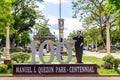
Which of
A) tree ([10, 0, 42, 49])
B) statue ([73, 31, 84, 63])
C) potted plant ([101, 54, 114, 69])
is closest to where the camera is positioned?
statue ([73, 31, 84, 63])

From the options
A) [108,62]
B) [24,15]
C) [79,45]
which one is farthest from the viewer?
[24,15]

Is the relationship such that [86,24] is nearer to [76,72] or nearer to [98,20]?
[98,20]

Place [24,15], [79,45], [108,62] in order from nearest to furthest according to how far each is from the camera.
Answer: [79,45]
[108,62]
[24,15]

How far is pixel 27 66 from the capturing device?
2469 centimetres

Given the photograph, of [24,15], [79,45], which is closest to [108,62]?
[79,45]

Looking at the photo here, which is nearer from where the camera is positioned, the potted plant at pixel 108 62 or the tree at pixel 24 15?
the potted plant at pixel 108 62

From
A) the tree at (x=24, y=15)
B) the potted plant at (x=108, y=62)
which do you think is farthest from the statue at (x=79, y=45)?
the tree at (x=24, y=15)

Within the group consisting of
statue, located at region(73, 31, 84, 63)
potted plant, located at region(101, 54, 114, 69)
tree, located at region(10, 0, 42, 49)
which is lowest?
→ potted plant, located at region(101, 54, 114, 69)

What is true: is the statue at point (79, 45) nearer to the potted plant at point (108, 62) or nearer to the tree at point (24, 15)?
the potted plant at point (108, 62)

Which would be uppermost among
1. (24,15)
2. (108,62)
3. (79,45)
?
(24,15)

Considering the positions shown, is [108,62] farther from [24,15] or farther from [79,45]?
[24,15]

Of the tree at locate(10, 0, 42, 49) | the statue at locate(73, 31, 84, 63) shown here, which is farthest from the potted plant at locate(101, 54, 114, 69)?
the tree at locate(10, 0, 42, 49)

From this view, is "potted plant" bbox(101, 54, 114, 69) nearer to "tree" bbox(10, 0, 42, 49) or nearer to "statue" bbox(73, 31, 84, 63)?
"statue" bbox(73, 31, 84, 63)

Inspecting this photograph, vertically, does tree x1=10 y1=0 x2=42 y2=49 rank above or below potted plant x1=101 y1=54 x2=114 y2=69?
above
